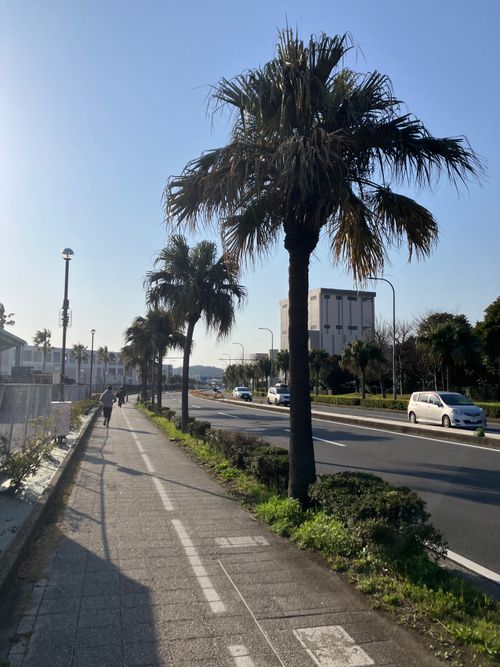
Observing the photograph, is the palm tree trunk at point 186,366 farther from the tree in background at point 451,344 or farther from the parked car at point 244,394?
the parked car at point 244,394

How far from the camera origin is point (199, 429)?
57.3ft

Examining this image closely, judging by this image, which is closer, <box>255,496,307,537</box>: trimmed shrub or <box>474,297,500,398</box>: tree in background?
<box>255,496,307,537</box>: trimmed shrub

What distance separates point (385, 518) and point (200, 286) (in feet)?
48.0

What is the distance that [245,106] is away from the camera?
8.08 meters

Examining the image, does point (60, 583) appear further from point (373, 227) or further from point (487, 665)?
point (373, 227)

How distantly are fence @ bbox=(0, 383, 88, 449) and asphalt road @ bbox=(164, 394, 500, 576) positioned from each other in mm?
6256

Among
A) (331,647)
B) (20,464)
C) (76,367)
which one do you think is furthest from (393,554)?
(76,367)

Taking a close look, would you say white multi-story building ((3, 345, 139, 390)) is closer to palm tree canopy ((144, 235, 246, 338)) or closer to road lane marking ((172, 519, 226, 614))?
palm tree canopy ((144, 235, 246, 338))

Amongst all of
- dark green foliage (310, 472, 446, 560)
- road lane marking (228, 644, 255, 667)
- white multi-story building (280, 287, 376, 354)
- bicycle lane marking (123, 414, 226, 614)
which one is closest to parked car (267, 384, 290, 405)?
bicycle lane marking (123, 414, 226, 614)

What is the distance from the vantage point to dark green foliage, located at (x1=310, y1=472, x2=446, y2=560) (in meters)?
5.66

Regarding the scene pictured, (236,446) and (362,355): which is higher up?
(362,355)

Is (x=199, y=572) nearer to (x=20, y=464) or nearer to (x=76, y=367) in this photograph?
(x=20, y=464)

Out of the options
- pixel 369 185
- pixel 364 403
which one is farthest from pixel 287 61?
pixel 364 403

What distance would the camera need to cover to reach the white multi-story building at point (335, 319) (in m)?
98.4
